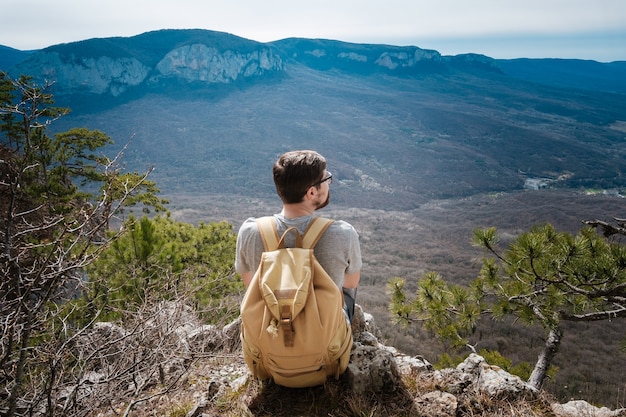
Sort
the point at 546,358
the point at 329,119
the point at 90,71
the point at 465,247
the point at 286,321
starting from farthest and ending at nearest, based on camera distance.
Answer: the point at 329,119 < the point at 90,71 < the point at 465,247 < the point at 546,358 < the point at 286,321

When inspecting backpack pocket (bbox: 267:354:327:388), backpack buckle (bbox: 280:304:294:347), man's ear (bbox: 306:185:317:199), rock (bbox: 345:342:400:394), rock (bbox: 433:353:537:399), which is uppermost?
man's ear (bbox: 306:185:317:199)

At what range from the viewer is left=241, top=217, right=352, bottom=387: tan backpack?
1.56 metres

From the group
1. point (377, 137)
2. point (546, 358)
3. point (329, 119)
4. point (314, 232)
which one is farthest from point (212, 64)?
point (314, 232)

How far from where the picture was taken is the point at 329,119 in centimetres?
10931

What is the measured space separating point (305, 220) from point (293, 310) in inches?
19.1

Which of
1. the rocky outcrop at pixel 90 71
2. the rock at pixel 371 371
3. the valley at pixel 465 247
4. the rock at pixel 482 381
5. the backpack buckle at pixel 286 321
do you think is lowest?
the valley at pixel 465 247

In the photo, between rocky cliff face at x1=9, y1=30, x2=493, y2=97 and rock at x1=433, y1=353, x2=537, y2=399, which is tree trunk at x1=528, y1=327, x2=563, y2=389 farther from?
rocky cliff face at x1=9, y1=30, x2=493, y2=97

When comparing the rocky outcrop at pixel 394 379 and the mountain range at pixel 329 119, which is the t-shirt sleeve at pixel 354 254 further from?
the mountain range at pixel 329 119

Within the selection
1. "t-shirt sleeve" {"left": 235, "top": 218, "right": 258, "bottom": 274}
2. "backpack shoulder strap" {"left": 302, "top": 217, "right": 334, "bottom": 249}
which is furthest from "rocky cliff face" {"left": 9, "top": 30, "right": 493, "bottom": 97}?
"backpack shoulder strap" {"left": 302, "top": 217, "right": 334, "bottom": 249}

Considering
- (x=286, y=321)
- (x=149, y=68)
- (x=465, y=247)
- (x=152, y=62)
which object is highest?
(x=152, y=62)

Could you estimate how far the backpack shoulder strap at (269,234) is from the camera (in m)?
1.77

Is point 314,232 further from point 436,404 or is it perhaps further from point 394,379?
point 436,404

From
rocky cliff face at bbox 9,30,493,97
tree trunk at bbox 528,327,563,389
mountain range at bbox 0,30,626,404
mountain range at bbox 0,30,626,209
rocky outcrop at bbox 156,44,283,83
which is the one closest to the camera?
tree trunk at bbox 528,327,563,389

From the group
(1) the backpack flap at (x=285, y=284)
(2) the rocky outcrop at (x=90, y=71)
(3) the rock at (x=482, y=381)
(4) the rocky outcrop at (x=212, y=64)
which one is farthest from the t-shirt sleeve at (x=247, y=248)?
(4) the rocky outcrop at (x=212, y=64)
